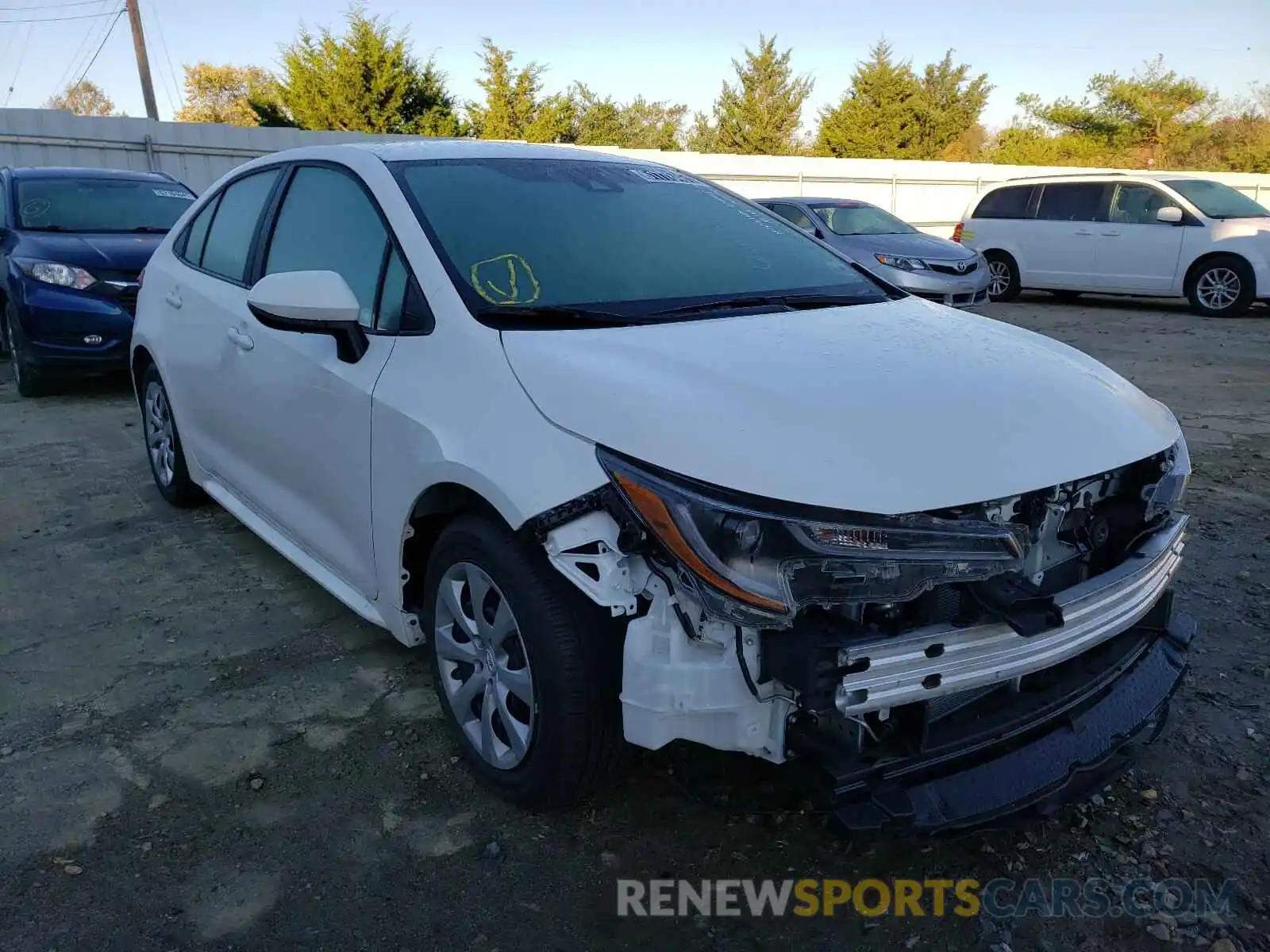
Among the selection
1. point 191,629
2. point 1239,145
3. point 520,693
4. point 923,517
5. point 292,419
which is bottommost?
point 191,629

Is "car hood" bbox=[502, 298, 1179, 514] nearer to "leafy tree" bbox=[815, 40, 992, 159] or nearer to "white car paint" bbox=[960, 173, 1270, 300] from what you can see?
"white car paint" bbox=[960, 173, 1270, 300]

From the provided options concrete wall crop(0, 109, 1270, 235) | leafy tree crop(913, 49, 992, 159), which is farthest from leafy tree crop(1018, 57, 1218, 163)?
concrete wall crop(0, 109, 1270, 235)

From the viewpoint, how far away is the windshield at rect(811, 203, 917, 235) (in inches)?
463

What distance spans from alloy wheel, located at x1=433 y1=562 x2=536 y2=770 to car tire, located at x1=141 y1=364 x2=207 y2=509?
2.39 metres

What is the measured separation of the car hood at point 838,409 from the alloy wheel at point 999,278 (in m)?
11.8

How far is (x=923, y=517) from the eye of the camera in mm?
1930

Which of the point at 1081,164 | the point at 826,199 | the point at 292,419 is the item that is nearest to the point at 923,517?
the point at 292,419

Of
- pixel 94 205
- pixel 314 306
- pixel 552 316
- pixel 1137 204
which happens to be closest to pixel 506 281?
pixel 552 316

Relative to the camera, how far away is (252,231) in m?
3.64

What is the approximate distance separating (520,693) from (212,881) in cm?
83

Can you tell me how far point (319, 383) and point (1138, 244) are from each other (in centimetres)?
1208

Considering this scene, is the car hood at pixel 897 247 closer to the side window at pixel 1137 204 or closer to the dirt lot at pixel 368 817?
the side window at pixel 1137 204

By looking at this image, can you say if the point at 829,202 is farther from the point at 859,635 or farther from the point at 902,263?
the point at 859,635

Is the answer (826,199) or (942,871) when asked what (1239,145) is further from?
(942,871)
